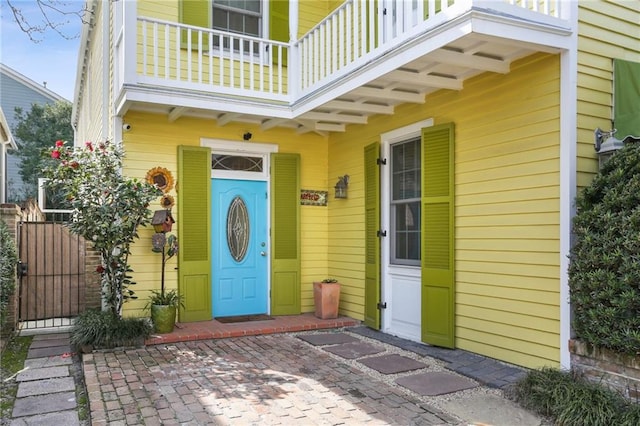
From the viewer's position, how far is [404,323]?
5871 millimetres

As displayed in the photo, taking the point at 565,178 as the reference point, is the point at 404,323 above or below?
below

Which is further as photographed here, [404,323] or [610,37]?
[404,323]

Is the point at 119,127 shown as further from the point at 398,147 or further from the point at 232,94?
the point at 398,147

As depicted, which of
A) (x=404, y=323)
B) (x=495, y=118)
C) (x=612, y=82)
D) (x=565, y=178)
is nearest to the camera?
(x=565, y=178)

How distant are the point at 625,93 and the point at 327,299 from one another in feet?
14.2

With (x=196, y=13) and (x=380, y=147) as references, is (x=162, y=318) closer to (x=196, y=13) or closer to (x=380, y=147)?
(x=380, y=147)

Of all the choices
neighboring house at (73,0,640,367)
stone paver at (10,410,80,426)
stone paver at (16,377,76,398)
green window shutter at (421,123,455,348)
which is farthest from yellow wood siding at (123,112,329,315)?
stone paver at (10,410,80,426)

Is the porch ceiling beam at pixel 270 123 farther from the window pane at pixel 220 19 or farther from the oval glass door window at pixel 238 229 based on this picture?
the window pane at pixel 220 19

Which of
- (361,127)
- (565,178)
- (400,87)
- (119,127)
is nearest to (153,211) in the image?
(119,127)

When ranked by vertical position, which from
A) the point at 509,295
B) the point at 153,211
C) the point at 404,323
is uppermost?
the point at 153,211

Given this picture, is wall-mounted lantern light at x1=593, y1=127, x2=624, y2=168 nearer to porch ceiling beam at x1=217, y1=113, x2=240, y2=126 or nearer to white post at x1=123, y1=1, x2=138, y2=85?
porch ceiling beam at x1=217, y1=113, x2=240, y2=126

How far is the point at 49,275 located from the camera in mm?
6504

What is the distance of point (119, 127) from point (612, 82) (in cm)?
548

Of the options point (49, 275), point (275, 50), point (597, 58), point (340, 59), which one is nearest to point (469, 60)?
point (597, 58)
